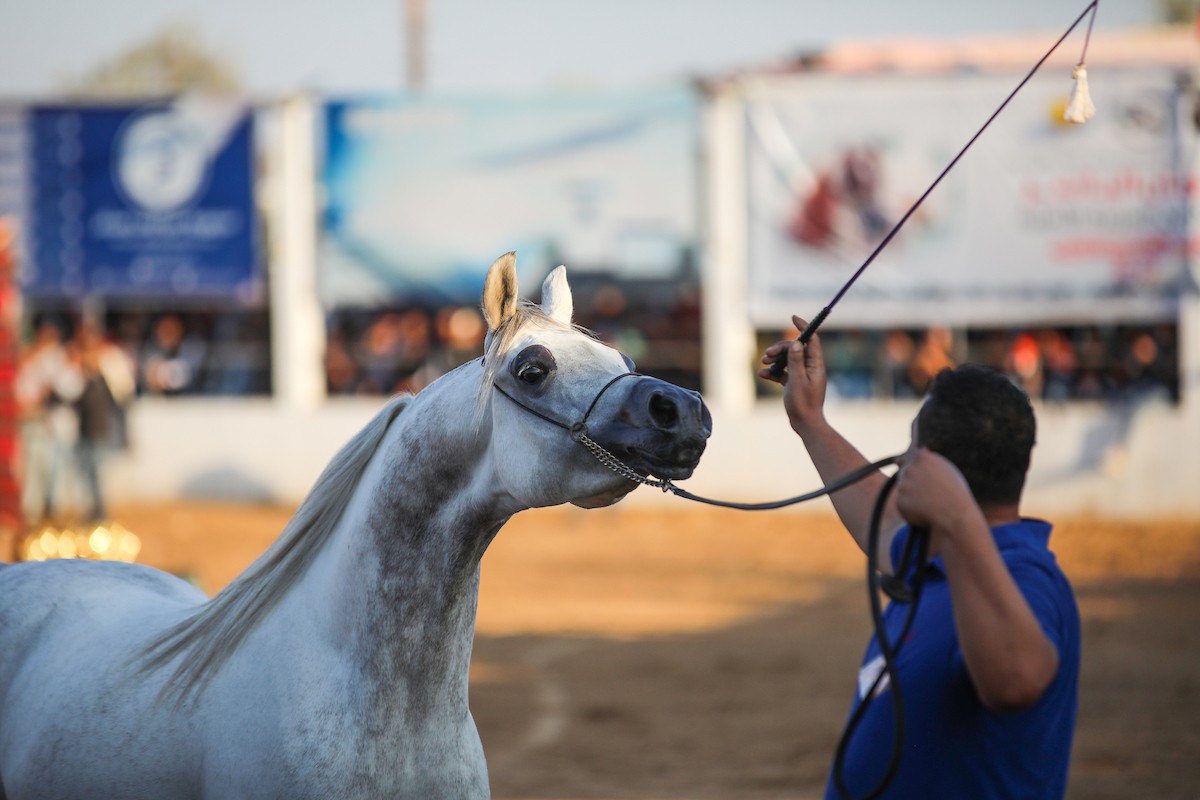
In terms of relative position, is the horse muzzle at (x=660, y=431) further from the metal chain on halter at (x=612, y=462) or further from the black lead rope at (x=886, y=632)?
the black lead rope at (x=886, y=632)

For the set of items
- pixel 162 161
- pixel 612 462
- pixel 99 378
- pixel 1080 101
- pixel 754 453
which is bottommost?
pixel 754 453

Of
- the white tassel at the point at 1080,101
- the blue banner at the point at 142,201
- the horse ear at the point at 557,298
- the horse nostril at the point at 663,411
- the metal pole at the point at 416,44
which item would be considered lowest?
the horse nostril at the point at 663,411

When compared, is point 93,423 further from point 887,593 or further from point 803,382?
point 887,593

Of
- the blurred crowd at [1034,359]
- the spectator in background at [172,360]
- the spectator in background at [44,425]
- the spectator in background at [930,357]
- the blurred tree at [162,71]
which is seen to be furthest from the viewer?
the blurred tree at [162,71]

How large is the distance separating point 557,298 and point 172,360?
16.8 m

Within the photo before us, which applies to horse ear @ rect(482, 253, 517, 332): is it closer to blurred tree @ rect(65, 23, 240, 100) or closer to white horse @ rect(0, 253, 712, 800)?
white horse @ rect(0, 253, 712, 800)

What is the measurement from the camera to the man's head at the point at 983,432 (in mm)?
2070

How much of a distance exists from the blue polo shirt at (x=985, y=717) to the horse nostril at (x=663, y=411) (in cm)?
67

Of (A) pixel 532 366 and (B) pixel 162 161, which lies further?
(B) pixel 162 161

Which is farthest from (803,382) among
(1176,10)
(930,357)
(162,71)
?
(1176,10)

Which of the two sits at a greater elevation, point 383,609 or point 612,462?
point 612,462

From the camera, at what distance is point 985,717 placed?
2.05m

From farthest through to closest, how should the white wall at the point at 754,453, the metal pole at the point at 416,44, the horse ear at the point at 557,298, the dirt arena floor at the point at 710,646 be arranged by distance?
the metal pole at the point at 416,44 < the white wall at the point at 754,453 < the dirt arena floor at the point at 710,646 < the horse ear at the point at 557,298

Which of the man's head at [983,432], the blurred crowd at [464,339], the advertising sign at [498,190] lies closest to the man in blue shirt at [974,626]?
the man's head at [983,432]
